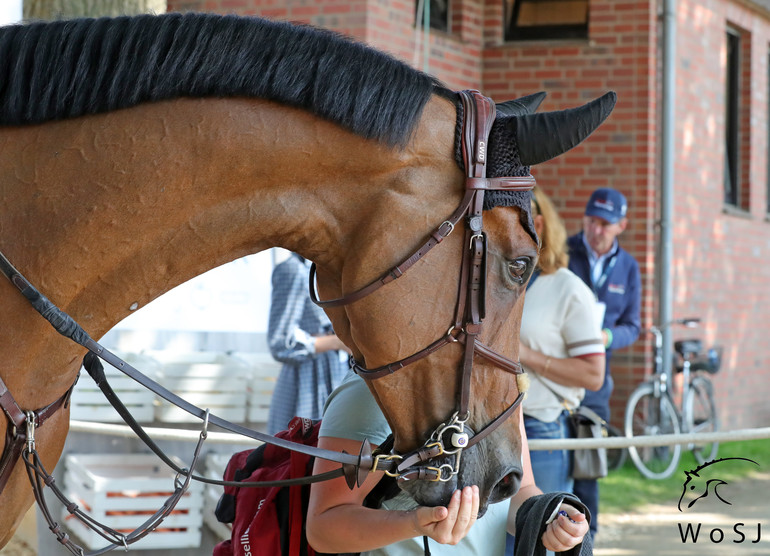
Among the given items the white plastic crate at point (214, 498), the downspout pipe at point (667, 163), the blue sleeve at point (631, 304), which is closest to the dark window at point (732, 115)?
the downspout pipe at point (667, 163)

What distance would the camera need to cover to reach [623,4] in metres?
9.10

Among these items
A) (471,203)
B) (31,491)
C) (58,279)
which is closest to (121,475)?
(31,491)

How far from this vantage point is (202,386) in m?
5.06

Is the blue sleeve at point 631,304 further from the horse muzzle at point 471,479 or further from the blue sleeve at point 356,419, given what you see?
the horse muzzle at point 471,479

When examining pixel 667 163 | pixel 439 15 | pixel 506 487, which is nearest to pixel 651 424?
pixel 667 163

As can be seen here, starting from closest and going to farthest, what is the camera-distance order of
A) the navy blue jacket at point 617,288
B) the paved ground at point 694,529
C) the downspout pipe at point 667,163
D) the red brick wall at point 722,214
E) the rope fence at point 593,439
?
the rope fence at point 593,439 → the paved ground at point 694,529 → the navy blue jacket at point 617,288 → the downspout pipe at point 667,163 → the red brick wall at point 722,214

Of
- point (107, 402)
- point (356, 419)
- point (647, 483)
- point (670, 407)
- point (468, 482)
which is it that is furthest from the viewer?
point (670, 407)

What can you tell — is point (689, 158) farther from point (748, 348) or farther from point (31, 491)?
point (31, 491)

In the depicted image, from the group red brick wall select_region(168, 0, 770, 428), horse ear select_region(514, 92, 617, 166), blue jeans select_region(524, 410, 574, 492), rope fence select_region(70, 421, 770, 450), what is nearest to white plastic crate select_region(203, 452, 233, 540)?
rope fence select_region(70, 421, 770, 450)

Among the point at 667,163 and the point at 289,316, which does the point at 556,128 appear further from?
the point at 667,163

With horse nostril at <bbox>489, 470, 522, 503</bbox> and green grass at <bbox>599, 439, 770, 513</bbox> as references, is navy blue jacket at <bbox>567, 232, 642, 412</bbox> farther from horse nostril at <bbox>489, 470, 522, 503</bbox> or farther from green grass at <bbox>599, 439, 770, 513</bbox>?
horse nostril at <bbox>489, 470, 522, 503</bbox>

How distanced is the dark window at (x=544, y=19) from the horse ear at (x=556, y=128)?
797 cm

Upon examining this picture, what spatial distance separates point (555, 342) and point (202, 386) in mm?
2090

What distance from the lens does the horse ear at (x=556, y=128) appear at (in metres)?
1.82
